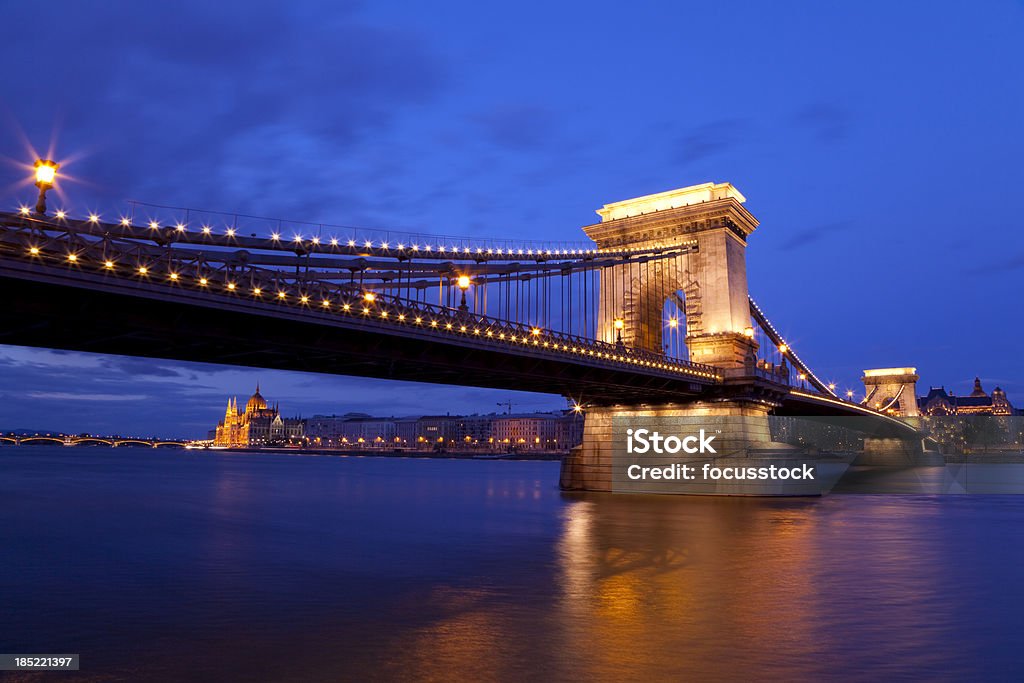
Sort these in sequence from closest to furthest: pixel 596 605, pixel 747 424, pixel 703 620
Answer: pixel 703 620
pixel 596 605
pixel 747 424

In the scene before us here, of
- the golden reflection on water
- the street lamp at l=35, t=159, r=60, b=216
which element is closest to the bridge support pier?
the golden reflection on water

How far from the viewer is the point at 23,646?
12.6 m

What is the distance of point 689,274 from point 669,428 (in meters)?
12.0

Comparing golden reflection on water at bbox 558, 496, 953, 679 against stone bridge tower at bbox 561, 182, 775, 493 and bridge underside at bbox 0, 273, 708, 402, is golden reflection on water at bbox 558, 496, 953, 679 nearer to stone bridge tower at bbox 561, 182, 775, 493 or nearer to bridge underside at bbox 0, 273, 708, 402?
bridge underside at bbox 0, 273, 708, 402

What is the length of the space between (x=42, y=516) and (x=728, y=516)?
3540 centimetres

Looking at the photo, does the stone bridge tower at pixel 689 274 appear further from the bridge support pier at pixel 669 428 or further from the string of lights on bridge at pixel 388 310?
the string of lights on bridge at pixel 388 310

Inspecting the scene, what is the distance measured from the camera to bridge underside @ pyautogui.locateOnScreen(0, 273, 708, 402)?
2280 centimetres

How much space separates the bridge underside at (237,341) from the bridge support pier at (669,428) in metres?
11.7

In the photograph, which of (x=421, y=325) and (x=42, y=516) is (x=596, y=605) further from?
(x=42, y=516)

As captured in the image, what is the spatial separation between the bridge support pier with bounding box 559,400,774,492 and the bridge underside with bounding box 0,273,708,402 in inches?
459

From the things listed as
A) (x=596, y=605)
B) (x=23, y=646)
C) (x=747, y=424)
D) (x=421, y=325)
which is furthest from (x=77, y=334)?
(x=747, y=424)

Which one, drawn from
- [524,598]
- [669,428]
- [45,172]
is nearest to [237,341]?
[45,172]

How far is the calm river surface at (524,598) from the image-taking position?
37.7 feet

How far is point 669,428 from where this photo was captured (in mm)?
53344
